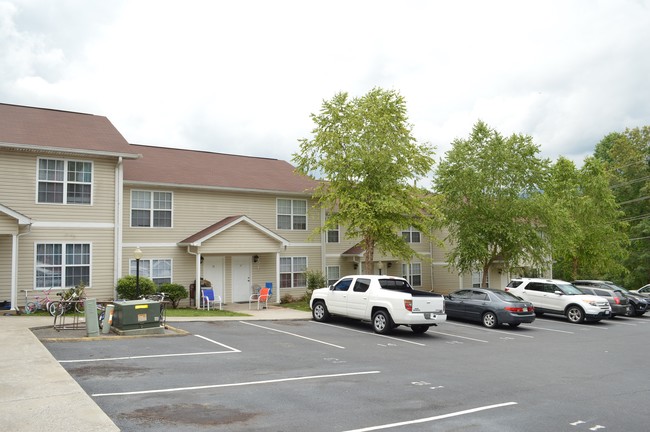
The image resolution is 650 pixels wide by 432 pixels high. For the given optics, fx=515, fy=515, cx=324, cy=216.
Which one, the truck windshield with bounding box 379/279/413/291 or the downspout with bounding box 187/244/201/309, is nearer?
the truck windshield with bounding box 379/279/413/291

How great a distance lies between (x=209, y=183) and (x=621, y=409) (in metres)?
19.7

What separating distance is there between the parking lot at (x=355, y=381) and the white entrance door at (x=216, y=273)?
25.8ft

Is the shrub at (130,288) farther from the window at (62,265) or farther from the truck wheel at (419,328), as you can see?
the truck wheel at (419,328)

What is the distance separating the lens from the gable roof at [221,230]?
74.2 feet

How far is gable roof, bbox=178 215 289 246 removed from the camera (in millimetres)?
22609

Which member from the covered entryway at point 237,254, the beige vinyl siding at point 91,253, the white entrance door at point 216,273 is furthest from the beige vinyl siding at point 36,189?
the white entrance door at point 216,273

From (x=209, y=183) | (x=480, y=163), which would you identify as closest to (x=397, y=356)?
(x=209, y=183)

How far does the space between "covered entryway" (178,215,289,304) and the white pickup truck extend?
625cm

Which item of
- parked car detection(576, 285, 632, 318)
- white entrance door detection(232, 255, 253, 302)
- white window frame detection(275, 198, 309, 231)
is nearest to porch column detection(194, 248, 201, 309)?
white entrance door detection(232, 255, 253, 302)

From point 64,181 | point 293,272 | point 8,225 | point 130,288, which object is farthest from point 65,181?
point 293,272

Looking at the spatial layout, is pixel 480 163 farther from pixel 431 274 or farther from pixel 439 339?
pixel 439 339

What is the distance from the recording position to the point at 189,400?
816 centimetres

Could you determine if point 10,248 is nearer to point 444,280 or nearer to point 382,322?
point 382,322

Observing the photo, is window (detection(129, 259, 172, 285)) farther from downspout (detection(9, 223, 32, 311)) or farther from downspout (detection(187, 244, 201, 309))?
downspout (detection(9, 223, 32, 311))
